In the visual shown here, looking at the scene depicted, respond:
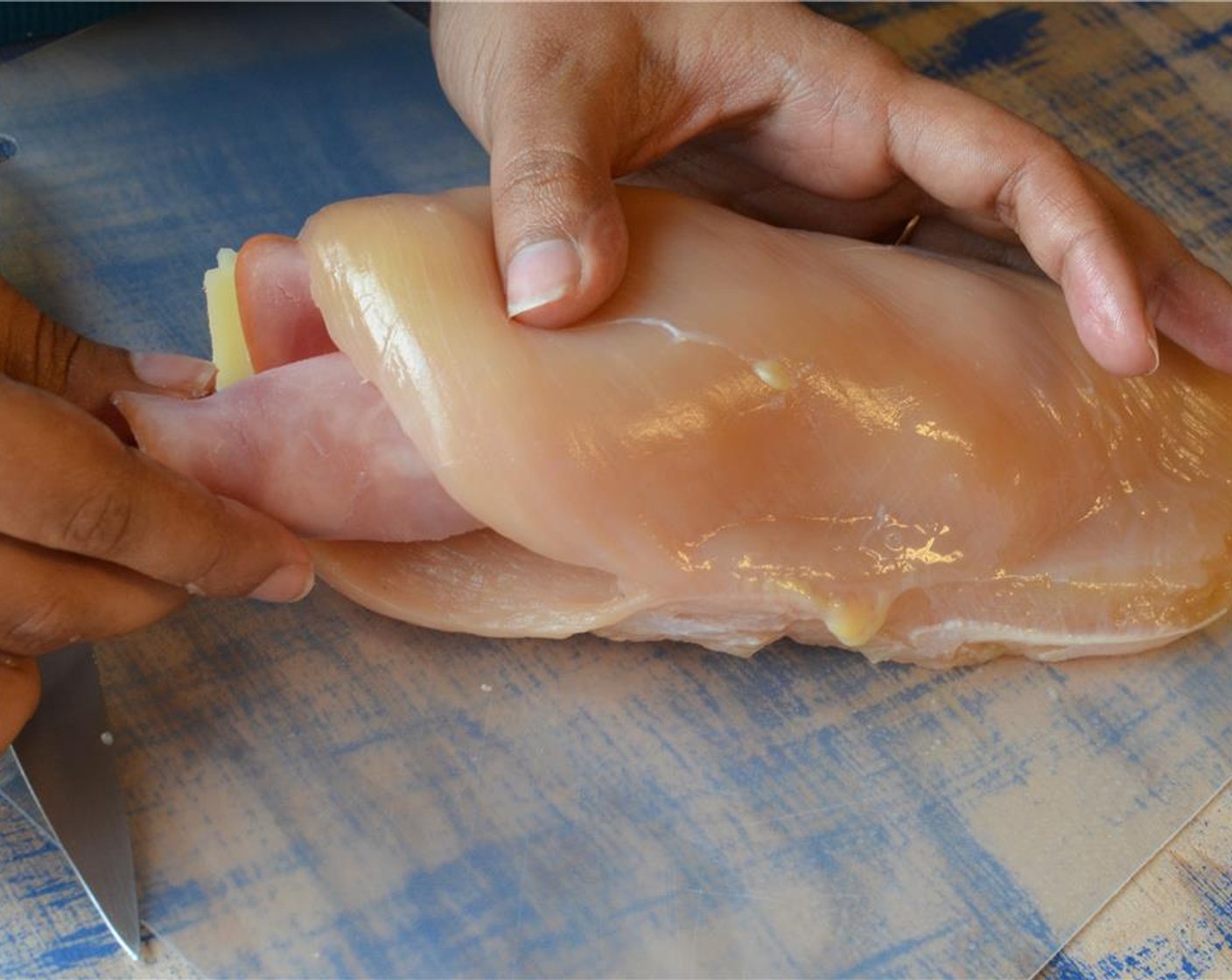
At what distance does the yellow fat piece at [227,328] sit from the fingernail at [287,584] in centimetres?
30

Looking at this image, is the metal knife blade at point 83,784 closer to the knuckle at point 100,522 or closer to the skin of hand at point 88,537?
the skin of hand at point 88,537

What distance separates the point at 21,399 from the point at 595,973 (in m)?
0.86

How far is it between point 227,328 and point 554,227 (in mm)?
465

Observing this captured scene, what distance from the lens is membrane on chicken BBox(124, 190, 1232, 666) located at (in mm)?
1485

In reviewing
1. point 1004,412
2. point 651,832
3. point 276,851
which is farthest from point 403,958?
point 1004,412

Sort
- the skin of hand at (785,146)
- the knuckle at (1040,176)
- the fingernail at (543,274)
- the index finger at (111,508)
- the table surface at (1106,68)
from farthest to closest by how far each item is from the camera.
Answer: the table surface at (1106,68) < the knuckle at (1040,176) < the skin of hand at (785,146) < the fingernail at (543,274) < the index finger at (111,508)

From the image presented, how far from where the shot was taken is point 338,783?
1602 millimetres

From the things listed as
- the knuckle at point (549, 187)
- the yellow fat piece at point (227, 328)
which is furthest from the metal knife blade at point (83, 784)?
the knuckle at point (549, 187)

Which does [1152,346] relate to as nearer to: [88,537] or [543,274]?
[543,274]

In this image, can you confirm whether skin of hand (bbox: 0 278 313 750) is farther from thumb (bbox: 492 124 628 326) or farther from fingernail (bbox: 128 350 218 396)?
thumb (bbox: 492 124 628 326)

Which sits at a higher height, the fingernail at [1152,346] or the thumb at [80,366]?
the fingernail at [1152,346]

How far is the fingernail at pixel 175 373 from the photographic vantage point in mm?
1646

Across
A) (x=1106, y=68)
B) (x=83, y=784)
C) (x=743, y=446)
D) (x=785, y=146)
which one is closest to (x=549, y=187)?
(x=743, y=446)

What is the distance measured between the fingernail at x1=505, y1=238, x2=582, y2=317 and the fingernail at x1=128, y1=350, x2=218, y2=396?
0.43 m
